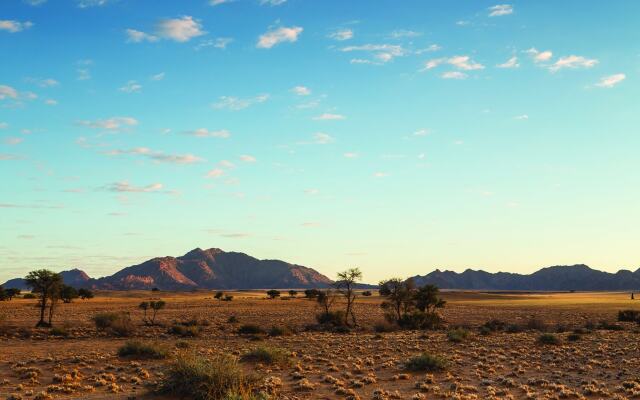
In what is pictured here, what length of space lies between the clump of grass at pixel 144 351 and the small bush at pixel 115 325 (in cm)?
1528

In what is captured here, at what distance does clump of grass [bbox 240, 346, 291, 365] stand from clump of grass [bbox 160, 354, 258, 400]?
24.0ft

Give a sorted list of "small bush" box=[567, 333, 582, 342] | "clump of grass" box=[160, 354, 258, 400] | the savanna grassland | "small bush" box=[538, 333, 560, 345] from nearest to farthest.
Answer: "clump of grass" box=[160, 354, 258, 400], the savanna grassland, "small bush" box=[538, 333, 560, 345], "small bush" box=[567, 333, 582, 342]

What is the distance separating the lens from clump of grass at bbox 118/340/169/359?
26.9m

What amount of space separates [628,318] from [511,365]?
4034 cm

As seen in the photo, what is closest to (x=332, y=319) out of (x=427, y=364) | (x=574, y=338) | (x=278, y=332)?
(x=278, y=332)

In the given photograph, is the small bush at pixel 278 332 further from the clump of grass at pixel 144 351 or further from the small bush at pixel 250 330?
the clump of grass at pixel 144 351

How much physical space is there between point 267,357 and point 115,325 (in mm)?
21955

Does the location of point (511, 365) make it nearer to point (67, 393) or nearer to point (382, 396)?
point (382, 396)

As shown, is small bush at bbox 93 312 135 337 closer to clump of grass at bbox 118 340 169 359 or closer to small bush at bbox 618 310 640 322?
clump of grass at bbox 118 340 169 359

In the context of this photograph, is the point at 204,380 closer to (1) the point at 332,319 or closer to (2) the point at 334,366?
(2) the point at 334,366

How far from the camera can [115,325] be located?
42.6m

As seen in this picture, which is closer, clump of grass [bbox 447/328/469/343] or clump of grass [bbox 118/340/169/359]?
clump of grass [bbox 118/340/169/359]

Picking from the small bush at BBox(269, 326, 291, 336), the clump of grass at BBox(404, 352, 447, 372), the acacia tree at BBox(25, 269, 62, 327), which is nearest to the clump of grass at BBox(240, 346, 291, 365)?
the clump of grass at BBox(404, 352, 447, 372)

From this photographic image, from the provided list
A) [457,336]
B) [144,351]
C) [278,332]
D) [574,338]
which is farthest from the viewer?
[278,332]
